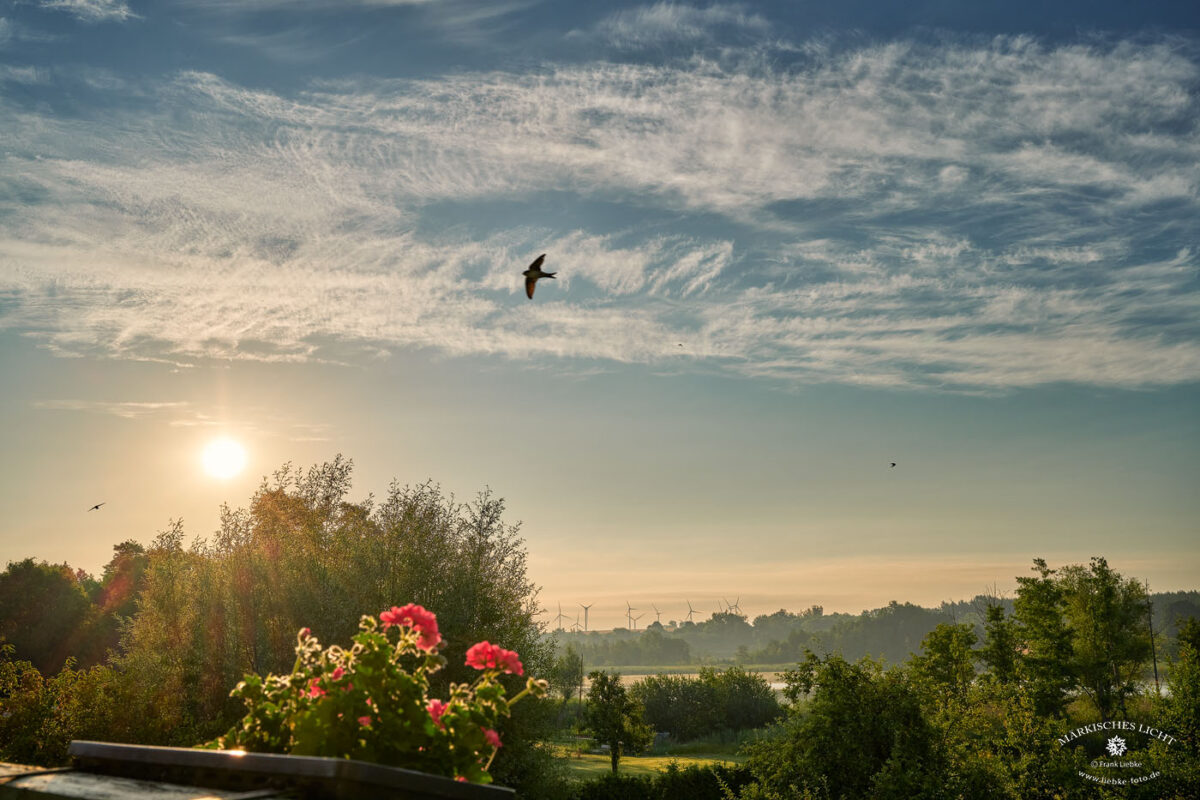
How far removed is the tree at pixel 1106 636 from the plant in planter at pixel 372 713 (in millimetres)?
77616

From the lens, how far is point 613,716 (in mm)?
60906

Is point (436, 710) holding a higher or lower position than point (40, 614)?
higher

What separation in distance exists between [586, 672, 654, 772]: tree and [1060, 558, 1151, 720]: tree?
39244 mm

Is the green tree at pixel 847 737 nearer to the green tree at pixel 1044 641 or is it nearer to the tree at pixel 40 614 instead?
the green tree at pixel 1044 641

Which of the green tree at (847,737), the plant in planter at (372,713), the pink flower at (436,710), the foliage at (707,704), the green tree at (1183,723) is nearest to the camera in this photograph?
the plant in planter at (372,713)

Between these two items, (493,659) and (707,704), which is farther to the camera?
(707,704)

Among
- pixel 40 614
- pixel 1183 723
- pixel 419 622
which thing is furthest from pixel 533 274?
pixel 40 614

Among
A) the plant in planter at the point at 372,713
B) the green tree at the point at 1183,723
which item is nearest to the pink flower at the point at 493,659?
the plant in planter at the point at 372,713

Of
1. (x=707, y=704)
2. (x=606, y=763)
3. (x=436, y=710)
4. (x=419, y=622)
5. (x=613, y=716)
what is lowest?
(x=707, y=704)

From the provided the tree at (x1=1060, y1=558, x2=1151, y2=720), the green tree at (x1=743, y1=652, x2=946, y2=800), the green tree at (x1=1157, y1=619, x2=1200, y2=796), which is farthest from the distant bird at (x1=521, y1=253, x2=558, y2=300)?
the tree at (x1=1060, y1=558, x2=1151, y2=720)

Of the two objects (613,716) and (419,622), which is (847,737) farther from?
(613,716)

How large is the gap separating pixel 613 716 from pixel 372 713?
60.1 metres

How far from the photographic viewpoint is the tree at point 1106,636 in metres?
69.9

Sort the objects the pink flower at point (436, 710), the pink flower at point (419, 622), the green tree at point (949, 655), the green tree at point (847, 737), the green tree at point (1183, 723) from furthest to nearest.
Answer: the green tree at point (949, 655)
the green tree at point (1183, 723)
the green tree at point (847, 737)
the pink flower at point (419, 622)
the pink flower at point (436, 710)
